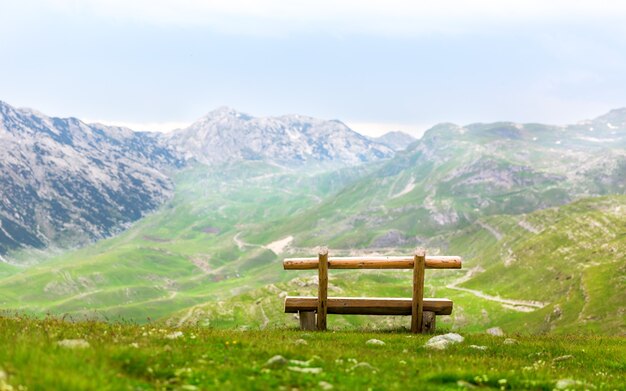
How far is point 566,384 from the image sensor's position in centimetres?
1180

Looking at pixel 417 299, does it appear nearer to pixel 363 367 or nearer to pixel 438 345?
pixel 438 345

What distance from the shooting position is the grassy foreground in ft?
30.2

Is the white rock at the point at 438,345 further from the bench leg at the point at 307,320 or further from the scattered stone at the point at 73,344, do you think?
the scattered stone at the point at 73,344

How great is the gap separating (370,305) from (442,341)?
5595mm

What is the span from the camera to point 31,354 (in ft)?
31.3

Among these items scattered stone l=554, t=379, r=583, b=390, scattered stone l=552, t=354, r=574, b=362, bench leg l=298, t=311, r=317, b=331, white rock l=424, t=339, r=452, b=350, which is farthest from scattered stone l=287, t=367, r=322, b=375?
bench leg l=298, t=311, r=317, b=331

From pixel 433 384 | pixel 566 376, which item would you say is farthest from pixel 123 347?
pixel 566 376

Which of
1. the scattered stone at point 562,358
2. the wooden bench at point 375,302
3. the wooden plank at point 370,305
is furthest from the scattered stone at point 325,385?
the wooden plank at point 370,305

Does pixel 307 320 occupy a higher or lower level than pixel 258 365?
lower

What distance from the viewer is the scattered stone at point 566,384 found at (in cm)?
1163

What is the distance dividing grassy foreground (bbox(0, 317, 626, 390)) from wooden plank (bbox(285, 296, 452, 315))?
4.96 m

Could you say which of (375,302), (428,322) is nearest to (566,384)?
(428,322)

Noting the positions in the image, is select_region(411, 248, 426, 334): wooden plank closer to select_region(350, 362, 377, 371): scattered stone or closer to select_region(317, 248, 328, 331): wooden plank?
select_region(317, 248, 328, 331): wooden plank

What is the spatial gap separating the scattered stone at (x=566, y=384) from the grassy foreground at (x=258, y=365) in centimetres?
3
